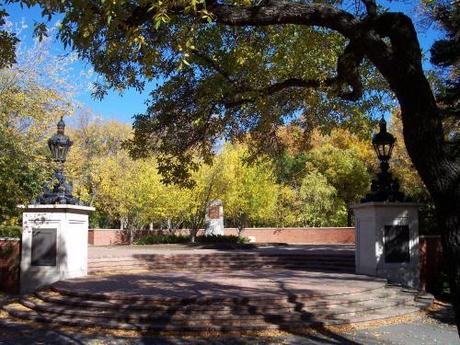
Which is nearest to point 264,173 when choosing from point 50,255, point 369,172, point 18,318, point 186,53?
point 369,172

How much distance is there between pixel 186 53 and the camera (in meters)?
5.77

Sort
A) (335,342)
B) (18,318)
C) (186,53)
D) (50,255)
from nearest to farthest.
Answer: (186,53) < (335,342) < (18,318) < (50,255)

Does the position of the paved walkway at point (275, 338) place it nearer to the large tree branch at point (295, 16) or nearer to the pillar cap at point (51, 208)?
the pillar cap at point (51, 208)

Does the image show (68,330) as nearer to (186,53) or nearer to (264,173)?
(186,53)

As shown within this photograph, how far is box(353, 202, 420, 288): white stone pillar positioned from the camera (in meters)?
14.1

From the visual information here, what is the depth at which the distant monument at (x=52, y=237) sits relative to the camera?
13844 millimetres

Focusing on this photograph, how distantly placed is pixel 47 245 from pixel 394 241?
9.23 metres

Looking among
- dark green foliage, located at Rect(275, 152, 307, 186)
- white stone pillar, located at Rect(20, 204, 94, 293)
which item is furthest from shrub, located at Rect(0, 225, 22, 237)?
dark green foliage, located at Rect(275, 152, 307, 186)

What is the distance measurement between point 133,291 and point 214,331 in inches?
115

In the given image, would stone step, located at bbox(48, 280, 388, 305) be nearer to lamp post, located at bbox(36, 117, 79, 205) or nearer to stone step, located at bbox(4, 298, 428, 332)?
stone step, located at bbox(4, 298, 428, 332)

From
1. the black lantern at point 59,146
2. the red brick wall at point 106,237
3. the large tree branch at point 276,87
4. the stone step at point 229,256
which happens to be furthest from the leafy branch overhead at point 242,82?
the red brick wall at point 106,237

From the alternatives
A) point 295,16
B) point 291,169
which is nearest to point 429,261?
point 295,16

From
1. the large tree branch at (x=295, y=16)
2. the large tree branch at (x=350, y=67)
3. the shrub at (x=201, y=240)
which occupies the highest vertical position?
the large tree branch at (x=350, y=67)

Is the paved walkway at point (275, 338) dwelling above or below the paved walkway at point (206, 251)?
below
